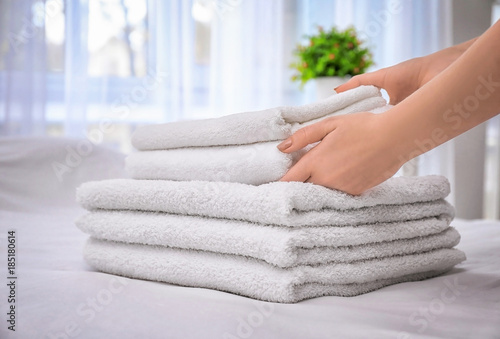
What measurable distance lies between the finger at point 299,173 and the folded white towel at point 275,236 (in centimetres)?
8

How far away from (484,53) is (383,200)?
22 cm

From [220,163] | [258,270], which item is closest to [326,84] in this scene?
[220,163]

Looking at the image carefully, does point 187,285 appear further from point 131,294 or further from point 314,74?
point 314,74

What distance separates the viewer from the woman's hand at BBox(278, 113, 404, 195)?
654 mm

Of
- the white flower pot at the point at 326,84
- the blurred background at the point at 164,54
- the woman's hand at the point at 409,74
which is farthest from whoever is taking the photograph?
the blurred background at the point at 164,54

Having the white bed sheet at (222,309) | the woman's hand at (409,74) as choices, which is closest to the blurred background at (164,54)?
the woman's hand at (409,74)

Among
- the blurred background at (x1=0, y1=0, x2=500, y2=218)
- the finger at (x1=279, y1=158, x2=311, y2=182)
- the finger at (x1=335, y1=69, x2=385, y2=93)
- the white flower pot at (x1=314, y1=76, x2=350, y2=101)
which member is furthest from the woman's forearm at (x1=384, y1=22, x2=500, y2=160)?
the blurred background at (x1=0, y1=0, x2=500, y2=218)

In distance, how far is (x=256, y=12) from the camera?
2863mm

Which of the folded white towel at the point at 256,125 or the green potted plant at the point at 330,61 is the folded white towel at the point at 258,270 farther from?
the green potted plant at the point at 330,61

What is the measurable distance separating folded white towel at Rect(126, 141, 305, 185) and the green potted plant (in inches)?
56.5

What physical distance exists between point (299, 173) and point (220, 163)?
0.41 feet

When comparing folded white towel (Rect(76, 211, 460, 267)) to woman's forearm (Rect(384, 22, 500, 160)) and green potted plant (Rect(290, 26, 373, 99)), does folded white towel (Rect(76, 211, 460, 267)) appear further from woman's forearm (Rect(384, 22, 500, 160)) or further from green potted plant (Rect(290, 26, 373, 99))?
green potted plant (Rect(290, 26, 373, 99))

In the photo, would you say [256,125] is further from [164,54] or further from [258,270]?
[164,54]

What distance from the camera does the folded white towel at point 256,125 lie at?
0.69m
